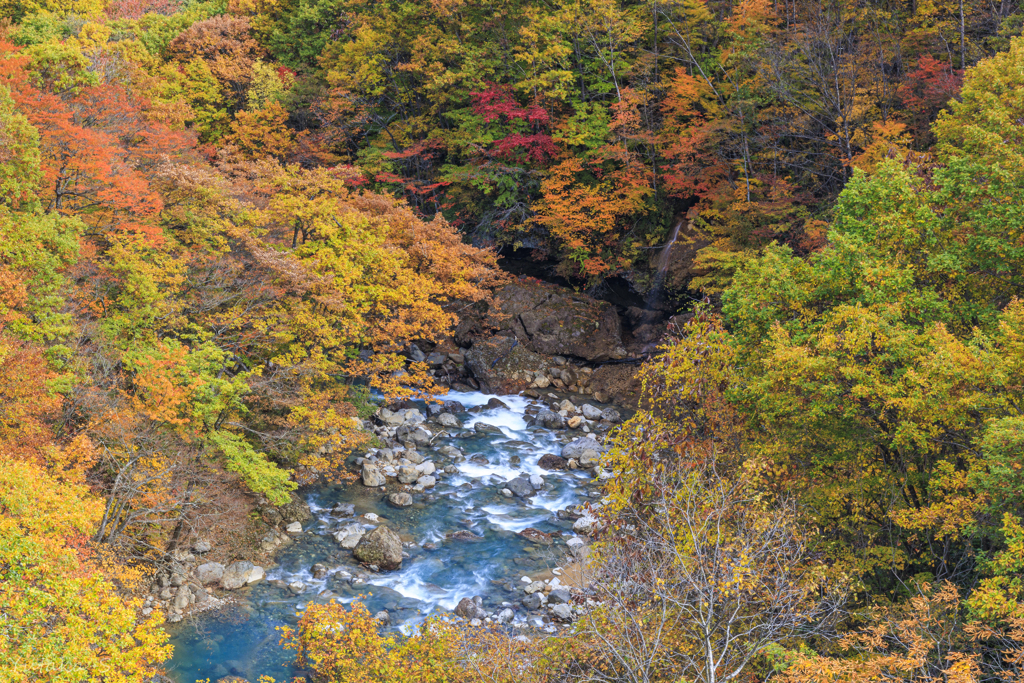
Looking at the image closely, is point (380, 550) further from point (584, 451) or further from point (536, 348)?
point (536, 348)

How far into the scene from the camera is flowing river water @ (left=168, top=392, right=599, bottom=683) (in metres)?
15.0

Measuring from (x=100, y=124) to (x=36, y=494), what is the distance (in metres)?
16.5

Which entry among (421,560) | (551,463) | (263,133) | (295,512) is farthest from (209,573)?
(263,133)

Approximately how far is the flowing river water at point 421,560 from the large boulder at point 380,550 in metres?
0.27

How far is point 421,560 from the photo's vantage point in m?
18.6

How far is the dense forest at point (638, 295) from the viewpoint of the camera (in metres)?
10.2

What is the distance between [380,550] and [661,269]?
60.2 ft

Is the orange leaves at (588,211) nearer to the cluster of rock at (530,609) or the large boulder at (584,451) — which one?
the large boulder at (584,451)

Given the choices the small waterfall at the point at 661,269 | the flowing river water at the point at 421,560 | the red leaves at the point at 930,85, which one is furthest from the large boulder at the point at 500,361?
the red leaves at the point at 930,85

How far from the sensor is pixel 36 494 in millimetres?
10180

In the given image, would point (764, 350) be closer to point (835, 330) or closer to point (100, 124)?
point (835, 330)

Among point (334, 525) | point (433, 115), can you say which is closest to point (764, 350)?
point (334, 525)

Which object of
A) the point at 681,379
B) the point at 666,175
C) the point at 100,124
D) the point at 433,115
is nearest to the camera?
the point at 681,379

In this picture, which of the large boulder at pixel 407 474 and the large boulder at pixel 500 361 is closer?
the large boulder at pixel 407 474
